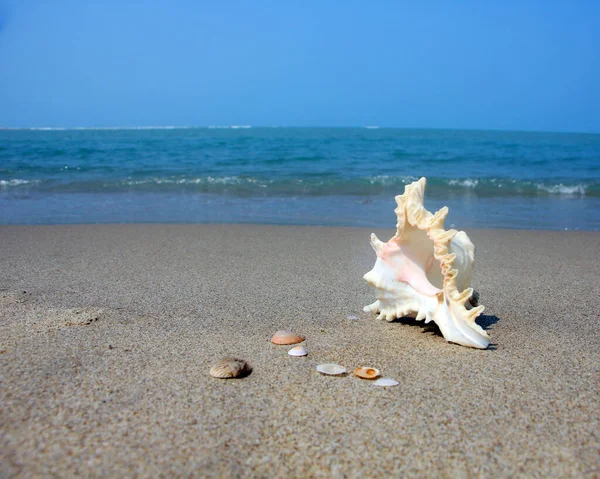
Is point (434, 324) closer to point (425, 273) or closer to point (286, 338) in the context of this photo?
point (425, 273)

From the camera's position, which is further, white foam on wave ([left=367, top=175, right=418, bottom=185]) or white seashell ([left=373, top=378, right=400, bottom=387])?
white foam on wave ([left=367, top=175, right=418, bottom=185])

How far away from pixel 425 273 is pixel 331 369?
A: 810 mm

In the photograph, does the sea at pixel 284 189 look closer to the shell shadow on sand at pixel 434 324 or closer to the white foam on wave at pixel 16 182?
the white foam on wave at pixel 16 182

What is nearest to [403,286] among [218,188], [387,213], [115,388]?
[115,388]

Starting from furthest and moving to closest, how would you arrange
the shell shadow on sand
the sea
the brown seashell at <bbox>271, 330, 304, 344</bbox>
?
the sea < the shell shadow on sand < the brown seashell at <bbox>271, 330, 304, 344</bbox>

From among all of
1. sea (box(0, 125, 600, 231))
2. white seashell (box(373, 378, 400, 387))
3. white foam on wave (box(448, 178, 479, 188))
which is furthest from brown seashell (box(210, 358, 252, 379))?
white foam on wave (box(448, 178, 479, 188))

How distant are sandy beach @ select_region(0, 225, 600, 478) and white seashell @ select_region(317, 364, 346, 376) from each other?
4 cm

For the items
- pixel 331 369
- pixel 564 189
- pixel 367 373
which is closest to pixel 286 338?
pixel 331 369

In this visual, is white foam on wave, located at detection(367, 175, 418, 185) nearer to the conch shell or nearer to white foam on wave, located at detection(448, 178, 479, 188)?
white foam on wave, located at detection(448, 178, 479, 188)

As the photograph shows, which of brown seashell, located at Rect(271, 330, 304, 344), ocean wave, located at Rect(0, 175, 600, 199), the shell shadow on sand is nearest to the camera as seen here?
brown seashell, located at Rect(271, 330, 304, 344)

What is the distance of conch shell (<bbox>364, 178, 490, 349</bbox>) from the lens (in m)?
2.61

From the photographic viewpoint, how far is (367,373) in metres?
2.33

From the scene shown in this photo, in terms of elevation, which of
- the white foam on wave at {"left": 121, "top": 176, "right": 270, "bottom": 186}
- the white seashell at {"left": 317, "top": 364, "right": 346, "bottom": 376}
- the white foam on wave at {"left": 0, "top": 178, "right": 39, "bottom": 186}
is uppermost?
the white seashell at {"left": 317, "top": 364, "right": 346, "bottom": 376}

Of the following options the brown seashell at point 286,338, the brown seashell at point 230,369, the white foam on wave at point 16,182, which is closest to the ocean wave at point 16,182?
the white foam on wave at point 16,182
